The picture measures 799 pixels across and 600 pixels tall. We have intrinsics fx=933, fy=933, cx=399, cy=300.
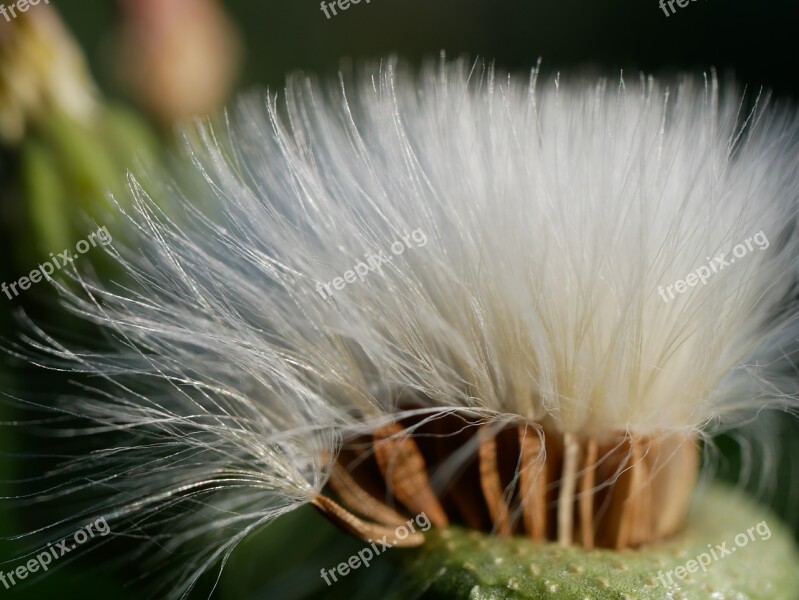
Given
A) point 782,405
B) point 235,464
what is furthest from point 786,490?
point 235,464

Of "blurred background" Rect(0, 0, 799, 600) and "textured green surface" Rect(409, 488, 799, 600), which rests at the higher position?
"blurred background" Rect(0, 0, 799, 600)

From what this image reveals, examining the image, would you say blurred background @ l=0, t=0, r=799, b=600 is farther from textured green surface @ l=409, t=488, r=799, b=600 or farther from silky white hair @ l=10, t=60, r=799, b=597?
silky white hair @ l=10, t=60, r=799, b=597

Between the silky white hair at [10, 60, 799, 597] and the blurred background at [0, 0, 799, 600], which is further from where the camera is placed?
the blurred background at [0, 0, 799, 600]

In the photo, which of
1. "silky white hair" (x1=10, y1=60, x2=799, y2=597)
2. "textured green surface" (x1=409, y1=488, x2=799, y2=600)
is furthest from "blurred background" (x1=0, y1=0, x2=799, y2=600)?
"silky white hair" (x1=10, y1=60, x2=799, y2=597)

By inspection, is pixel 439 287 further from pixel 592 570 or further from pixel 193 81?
pixel 193 81

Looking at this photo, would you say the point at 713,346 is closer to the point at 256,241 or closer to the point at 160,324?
the point at 256,241

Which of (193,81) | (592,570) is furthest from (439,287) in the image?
(193,81)

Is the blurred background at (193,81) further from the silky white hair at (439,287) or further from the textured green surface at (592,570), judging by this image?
the silky white hair at (439,287)
